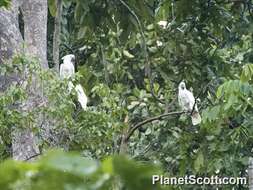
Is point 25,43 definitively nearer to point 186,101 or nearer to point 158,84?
point 186,101

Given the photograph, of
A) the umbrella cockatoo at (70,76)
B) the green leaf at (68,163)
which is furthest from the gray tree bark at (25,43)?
the green leaf at (68,163)

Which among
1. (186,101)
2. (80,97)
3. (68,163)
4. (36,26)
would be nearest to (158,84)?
(186,101)

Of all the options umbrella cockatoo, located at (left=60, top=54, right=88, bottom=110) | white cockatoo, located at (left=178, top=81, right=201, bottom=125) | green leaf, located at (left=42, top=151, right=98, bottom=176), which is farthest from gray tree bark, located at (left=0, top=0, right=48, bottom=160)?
green leaf, located at (left=42, top=151, right=98, bottom=176)

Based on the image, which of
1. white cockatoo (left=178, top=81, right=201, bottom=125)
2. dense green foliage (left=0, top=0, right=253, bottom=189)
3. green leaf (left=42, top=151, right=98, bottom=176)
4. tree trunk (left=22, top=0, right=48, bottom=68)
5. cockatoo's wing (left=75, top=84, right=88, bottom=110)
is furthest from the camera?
white cockatoo (left=178, top=81, right=201, bottom=125)

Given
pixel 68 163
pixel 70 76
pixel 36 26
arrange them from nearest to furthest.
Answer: pixel 68 163 → pixel 70 76 → pixel 36 26

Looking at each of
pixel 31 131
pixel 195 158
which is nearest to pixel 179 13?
pixel 195 158

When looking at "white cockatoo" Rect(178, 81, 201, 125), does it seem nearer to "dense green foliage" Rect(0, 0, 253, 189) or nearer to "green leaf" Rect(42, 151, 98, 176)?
"dense green foliage" Rect(0, 0, 253, 189)

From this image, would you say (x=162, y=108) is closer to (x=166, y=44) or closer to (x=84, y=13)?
(x=166, y=44)

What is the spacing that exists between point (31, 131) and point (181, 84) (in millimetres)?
1642

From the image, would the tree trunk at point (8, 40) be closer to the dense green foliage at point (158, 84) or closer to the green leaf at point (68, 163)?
the dense green foliage at point (158, 84)

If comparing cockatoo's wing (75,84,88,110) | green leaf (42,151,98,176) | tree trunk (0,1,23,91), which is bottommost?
green leaf (42,151,98,176)

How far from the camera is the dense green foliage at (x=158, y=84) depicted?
325cm

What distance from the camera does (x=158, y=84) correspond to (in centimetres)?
504

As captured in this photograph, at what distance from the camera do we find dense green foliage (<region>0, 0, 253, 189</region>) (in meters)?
3.25
